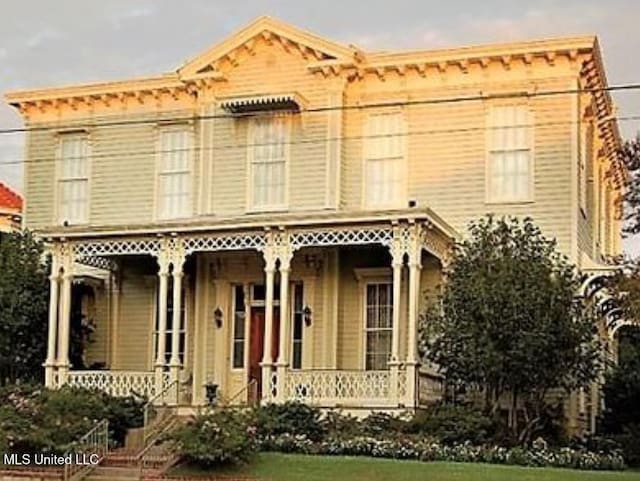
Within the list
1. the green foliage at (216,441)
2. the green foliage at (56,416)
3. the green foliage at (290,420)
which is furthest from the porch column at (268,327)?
the green foliage at (216,441)

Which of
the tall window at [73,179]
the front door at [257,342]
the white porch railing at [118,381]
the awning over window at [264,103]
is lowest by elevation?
the white porch railing at [118,381]

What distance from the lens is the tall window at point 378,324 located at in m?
30.1

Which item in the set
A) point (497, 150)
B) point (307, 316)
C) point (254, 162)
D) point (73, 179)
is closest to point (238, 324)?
point (307, 316)

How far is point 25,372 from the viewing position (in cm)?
3225

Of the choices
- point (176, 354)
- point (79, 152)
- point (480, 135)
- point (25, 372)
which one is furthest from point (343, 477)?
point (79, 152)

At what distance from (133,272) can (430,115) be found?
29.9 ft

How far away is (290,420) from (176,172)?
31.3 feet

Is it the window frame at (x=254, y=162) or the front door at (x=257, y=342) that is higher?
the window frame at (x=254, y=162)

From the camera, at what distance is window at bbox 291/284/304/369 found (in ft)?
101

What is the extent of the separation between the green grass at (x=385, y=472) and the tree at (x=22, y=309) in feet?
34.5

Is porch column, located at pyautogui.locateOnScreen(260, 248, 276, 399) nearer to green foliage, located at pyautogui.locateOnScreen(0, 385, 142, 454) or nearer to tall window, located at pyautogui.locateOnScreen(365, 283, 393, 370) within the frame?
green foliage, located at pyautogui.locateOnScreen(0, 385, 142, 454)

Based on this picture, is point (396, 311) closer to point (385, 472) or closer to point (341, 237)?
point (341, 237)

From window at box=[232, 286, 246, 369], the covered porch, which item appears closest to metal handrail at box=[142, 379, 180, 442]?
the covered porch

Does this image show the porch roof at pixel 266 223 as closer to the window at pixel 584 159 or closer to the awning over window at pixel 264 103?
the awning over window at pixel 264 103
